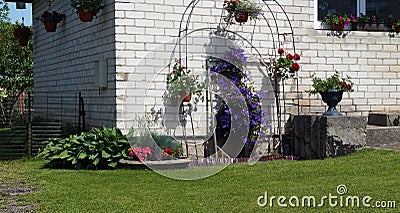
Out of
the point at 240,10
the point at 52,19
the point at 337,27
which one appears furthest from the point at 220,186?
the point at 52,19

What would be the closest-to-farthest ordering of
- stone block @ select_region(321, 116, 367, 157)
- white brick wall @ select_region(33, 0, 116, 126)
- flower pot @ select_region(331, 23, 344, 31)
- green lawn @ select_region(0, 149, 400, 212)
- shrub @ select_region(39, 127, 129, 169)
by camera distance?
green lawn @ select_region(0, 149, 400, 212), shrub @ select_region(39, 127, 129, 169), stone block @ select_region(321, 116, 367, 157), white brick wall @ select_region(33, 0, 116, 126), flower pot @ select_region(331, 23, 344, 31)

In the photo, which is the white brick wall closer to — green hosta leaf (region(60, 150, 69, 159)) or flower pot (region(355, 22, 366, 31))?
green hosta leaf (region(60, 150, 69, 159))

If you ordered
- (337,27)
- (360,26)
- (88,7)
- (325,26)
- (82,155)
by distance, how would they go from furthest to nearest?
(360,26), (325,26), (337,27), (88,7), (82,155)

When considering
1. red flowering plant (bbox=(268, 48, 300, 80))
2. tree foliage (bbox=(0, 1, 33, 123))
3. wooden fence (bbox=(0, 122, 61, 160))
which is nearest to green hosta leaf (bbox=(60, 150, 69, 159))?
wooden fence (bbox=(0, 122, 61, 160))

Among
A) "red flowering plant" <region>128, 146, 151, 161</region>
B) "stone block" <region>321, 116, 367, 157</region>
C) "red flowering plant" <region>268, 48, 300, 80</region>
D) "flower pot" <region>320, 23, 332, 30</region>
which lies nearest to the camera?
"red flowering plant" <region>128, 146, 151, 161</region>

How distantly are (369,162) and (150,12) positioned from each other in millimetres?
4059

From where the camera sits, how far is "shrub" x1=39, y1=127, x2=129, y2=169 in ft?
28.2

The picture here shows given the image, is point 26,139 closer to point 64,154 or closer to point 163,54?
point 64,154

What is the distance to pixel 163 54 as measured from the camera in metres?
9.57

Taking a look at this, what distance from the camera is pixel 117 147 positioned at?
872 cm

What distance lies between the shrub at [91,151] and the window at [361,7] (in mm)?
4454

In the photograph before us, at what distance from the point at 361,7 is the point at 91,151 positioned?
18.8 ft

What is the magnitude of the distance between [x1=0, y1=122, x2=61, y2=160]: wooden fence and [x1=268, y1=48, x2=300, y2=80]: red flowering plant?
13.3 ft

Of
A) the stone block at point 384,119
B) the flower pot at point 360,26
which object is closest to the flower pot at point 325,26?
the flower pot at point 360,26
